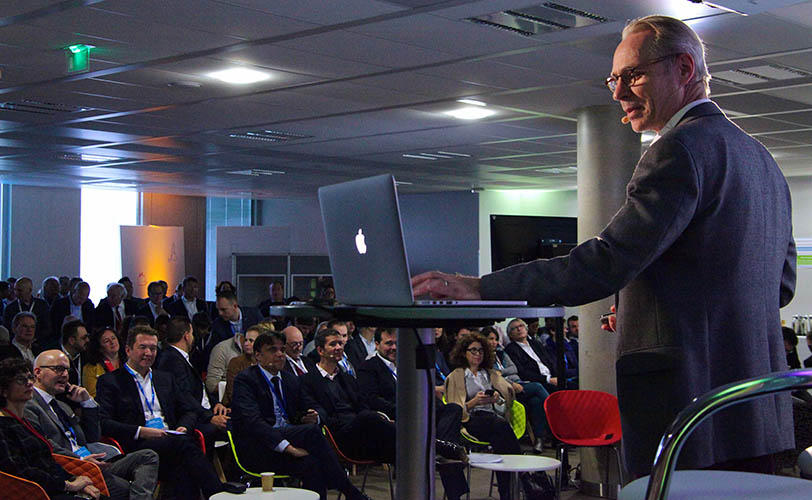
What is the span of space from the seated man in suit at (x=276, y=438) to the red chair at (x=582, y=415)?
1849 mm

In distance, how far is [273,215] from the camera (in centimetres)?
2134

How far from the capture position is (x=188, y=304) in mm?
13773

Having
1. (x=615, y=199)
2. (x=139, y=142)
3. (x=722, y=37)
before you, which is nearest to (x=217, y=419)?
(x=615, y=199)

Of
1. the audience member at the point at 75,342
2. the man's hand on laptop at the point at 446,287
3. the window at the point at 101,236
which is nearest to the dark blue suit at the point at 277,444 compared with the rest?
the audience member at the point at 75,342

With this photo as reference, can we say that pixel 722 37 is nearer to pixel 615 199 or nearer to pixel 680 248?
pixel 615 199

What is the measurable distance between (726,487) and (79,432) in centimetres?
518

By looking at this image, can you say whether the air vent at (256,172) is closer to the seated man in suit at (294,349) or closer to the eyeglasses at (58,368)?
the seated man in suit at (294,349)

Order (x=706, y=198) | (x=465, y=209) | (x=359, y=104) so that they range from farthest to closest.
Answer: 1. (x=465, y=209)
2. (x=359, y=104)
3. (x=706, y=198)

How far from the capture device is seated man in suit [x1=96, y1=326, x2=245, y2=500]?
20.4 feet

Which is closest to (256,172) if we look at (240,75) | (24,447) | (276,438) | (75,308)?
(75,308)

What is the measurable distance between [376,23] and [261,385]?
2.57 metres

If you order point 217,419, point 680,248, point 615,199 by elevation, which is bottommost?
point 217,419

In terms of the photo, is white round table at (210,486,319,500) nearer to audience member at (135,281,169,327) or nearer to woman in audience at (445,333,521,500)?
woman in audience at (445,333,521,500)

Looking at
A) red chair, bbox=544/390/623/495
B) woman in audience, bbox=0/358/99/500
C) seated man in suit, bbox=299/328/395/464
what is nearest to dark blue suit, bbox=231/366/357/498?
seated man in suit, bbox=299/328/395/464
